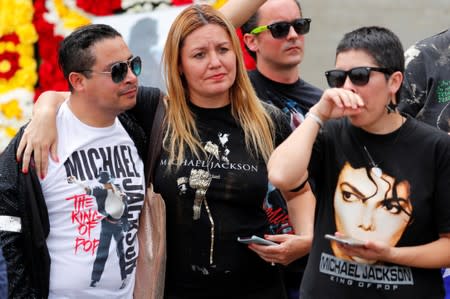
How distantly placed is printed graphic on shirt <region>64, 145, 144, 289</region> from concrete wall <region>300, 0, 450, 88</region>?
363cm

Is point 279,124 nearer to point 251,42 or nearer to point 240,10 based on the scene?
point 240,10

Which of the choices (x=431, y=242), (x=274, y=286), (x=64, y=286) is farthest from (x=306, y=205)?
(x=64, y=286)

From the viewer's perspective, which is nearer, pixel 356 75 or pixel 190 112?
pixel 356 75

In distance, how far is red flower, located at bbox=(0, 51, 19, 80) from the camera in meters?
6.13

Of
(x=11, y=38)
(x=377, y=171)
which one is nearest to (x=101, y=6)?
(x=11, y=38)

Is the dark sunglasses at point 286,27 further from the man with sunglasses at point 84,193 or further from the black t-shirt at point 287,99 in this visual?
the man with sunglasses at point 84,193

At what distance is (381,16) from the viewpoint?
706cm

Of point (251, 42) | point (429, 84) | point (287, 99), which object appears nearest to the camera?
point (429, 84)

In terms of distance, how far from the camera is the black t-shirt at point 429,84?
402 cm

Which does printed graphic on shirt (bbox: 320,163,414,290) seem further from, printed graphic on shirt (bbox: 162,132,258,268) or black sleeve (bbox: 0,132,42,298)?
black sleeve (bbox: 0,132,42,298)

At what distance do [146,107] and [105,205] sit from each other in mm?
500

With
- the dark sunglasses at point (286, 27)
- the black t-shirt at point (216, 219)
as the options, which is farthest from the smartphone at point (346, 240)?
the dark sunglasses at point (286, 27)

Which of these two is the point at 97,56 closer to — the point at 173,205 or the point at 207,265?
the point at 173,205

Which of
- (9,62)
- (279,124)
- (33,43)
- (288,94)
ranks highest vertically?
(33,43)
